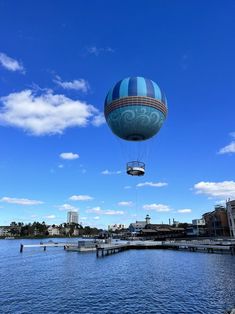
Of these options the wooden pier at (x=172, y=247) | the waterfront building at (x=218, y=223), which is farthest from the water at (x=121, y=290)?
the waterfront building at (x=218, y=223)

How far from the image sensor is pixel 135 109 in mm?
34938

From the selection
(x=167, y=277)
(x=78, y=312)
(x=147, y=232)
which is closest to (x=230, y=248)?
(x=167, y=277)

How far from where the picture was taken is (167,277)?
42.0 m

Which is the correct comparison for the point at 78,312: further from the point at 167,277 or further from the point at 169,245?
the point at 169,245

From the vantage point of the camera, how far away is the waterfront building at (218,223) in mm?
114250

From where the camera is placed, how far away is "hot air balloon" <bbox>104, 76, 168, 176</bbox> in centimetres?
3506

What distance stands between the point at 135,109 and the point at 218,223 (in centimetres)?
9598

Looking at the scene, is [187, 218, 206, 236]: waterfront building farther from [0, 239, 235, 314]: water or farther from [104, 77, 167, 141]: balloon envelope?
[104, 77, 167, 141]: balloon envelope

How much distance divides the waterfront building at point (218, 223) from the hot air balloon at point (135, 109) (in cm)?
8821

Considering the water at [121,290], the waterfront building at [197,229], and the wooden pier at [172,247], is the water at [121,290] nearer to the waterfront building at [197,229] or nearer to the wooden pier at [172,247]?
the wooden pier at [172,247]

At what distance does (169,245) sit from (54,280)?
55013 mm

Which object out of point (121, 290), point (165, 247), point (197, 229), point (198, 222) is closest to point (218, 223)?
point (197, 229)

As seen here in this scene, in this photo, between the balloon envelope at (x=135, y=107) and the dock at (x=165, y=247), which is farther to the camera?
the dock at (x=165, y=247)

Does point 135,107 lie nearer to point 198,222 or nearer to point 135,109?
point 135,109
